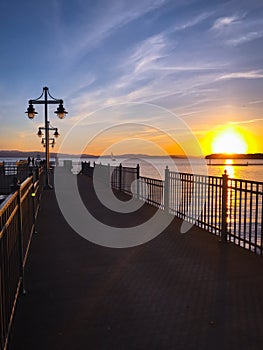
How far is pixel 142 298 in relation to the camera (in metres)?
4.38

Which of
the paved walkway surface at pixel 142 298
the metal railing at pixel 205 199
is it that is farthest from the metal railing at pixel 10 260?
the metal railing at pixel 205 199

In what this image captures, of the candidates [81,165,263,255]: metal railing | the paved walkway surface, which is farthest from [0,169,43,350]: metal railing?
[81,165,263,255]: metal railing

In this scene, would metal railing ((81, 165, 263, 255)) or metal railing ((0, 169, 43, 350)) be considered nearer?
metal railing ((0, 169, 43, 350))

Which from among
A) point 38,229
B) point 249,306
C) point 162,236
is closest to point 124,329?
point 249,306

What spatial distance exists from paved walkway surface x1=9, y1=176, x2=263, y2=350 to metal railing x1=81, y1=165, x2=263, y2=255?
2.30ft

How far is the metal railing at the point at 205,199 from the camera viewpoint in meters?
6.92

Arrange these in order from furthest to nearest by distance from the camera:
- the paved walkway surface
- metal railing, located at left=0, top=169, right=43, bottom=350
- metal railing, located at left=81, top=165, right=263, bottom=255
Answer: metal railing, located at left=81, top=165, right=263, bottom=255 → the paved walkway surface → metal railing, located at left=0, top=169, right=43, bottom=350

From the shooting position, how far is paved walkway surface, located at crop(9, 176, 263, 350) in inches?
136

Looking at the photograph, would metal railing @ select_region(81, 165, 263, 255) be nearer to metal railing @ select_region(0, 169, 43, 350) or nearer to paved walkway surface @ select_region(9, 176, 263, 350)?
paved walkway surface @ select_region(9, 176, 263, 350)

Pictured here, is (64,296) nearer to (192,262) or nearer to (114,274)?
(114,274)

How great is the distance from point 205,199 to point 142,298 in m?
4.38

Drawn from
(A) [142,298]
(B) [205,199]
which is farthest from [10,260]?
(B) [205,199]

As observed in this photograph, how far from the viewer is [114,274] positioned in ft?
17.5

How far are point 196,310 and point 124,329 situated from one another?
1.01 meters
